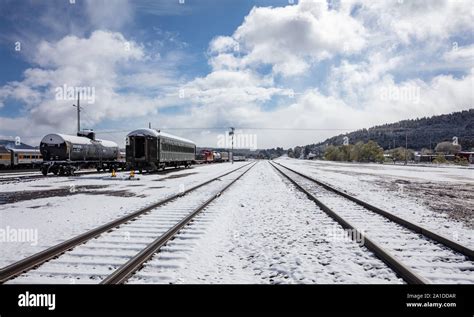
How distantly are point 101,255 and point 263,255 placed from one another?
271 cm

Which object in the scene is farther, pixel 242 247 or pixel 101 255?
pixel 242 247

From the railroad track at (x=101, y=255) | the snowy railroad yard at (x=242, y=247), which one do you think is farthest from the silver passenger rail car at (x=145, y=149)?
the railroad track at (x=101, y=255)

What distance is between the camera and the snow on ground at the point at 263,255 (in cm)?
376

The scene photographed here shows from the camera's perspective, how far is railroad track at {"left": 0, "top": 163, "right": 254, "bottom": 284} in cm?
374

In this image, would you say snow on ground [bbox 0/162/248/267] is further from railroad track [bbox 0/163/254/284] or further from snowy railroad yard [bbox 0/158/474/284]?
railroad track [bbox 0/163/254/284]

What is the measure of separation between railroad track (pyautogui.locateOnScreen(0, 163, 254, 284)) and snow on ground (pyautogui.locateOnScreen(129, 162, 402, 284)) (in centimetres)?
24

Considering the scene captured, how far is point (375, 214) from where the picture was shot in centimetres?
810

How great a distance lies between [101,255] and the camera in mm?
4590

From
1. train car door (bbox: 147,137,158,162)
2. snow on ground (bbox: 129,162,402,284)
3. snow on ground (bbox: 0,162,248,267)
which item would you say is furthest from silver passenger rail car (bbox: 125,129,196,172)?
snow on ground (bbox: 129,162,402,284)

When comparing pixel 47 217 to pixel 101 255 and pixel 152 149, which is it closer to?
pixel 101 255

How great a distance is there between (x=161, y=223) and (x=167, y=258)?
→ 8.46 ft

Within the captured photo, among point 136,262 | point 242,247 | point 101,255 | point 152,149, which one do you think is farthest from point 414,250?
point 152,149

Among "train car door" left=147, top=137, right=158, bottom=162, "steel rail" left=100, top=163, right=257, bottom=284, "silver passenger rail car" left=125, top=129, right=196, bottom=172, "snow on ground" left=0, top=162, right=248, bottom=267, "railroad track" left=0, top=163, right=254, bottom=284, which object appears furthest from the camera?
"train car door" left=147, top=137, right=158, bottom=162

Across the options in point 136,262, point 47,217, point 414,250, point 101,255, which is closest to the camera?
point 136,262
